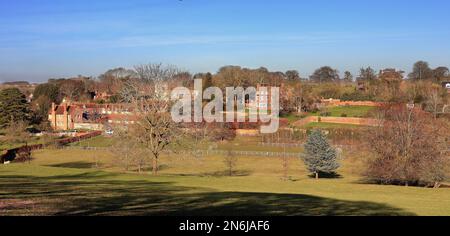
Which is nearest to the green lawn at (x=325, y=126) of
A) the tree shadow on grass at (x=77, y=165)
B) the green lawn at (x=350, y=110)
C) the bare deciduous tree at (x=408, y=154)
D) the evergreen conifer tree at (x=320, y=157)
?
the green lawn at (x=350, y=110)

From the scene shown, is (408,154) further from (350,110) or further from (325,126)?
(350,110)

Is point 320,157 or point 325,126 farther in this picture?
point 325,126

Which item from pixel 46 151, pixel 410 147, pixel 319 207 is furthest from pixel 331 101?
pixel 319 207

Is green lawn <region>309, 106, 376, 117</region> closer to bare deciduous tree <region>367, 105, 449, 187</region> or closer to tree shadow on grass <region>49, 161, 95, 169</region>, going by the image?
bare deciduous tree <region>367, 105, 449, 187</region>

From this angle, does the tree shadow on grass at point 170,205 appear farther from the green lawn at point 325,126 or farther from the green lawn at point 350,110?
the green lawn at point 350,110

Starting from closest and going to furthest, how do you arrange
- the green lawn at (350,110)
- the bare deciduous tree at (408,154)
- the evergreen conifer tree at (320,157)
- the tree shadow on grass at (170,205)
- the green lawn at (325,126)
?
the tree shadow on grass at (170,205) < the bare deciduous tree at (408,154) < the evergreen conifer tree at (320,157) < the green lawn at (325,126) < the green lawn at (350,110)

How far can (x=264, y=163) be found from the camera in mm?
49938

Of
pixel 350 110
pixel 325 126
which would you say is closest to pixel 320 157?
pixel 325 126

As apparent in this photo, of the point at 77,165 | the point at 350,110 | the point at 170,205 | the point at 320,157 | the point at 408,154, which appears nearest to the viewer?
the point at 170,205

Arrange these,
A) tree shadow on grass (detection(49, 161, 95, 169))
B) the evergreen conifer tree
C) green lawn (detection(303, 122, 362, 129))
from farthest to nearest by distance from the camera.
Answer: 1. green lawn (detection(303, 122, 362, 129))
2. tree shadow on grass (detection(49, 161, 95, 169))
3. the evergreen conifer tree

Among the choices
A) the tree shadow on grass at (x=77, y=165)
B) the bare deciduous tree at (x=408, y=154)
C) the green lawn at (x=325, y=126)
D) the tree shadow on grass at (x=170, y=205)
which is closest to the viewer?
the tree shadow on grass at (x=170, y=205)

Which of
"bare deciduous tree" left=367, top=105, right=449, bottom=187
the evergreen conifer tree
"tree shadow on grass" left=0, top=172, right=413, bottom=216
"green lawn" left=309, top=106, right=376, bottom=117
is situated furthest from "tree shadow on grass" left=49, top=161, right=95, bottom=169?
"green lawn" left=309, top=106, right=376, bottom=117

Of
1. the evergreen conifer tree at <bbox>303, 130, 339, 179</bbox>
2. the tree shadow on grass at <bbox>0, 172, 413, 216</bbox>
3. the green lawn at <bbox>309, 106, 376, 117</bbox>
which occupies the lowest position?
the evergreen conifer tree at <bbox>303, 130, 339, 179</bbox>
